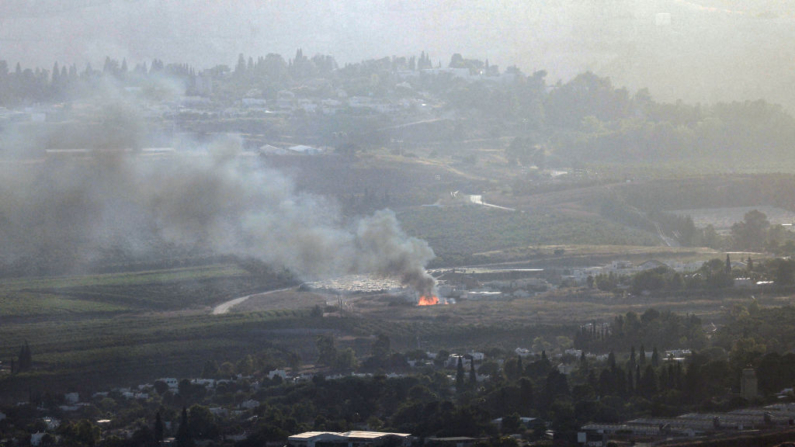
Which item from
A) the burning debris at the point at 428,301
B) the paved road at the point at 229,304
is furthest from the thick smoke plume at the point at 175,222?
the paved road at the point at 229,304

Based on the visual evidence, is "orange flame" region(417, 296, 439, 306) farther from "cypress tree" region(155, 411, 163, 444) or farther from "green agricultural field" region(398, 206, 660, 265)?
"cypress tree" region(155, 411, 163, 444)

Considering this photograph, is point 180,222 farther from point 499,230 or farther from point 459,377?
point 459,377

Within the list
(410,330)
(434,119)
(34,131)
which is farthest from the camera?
(434,119)

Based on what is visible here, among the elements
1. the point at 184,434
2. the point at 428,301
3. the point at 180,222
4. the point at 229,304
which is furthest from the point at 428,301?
the point at 184,434

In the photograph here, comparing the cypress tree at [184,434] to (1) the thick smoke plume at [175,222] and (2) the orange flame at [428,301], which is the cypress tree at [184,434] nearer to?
(2) the orange flame at [428,301]

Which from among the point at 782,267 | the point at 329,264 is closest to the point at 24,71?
the point at 329,264

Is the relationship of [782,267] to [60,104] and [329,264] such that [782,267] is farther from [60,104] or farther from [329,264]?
[60,104]
